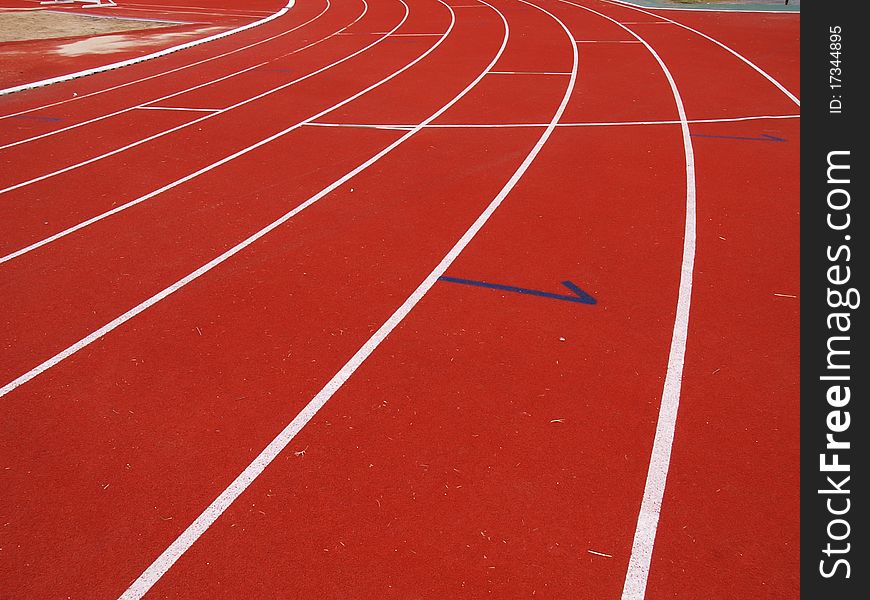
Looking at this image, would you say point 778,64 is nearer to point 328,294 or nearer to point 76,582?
point 328,294

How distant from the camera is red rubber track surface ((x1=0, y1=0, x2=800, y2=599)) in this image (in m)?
2.88

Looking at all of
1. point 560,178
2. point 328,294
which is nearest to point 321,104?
point 560,178

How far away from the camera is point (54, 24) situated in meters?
17.2

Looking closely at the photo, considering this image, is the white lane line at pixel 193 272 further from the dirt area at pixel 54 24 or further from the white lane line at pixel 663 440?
the dirt area at pixel 54 24

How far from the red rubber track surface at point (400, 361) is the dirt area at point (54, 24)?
9.46 metres

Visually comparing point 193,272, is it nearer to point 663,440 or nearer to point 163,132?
point 663,440

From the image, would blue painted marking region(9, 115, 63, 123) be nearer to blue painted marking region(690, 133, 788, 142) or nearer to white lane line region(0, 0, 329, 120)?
white lane line region(0, 0, 329, 120)

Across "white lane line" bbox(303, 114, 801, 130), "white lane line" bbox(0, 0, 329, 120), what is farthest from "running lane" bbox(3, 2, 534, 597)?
"white lane line" bbox(0, 0, 329, 120)

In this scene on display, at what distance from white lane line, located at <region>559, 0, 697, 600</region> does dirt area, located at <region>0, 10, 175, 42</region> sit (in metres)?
15.9

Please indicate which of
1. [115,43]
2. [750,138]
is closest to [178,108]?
[115,43]

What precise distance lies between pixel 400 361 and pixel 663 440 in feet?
5.03

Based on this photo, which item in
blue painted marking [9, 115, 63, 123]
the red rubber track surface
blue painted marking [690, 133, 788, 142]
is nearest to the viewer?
the red rubber track surface
